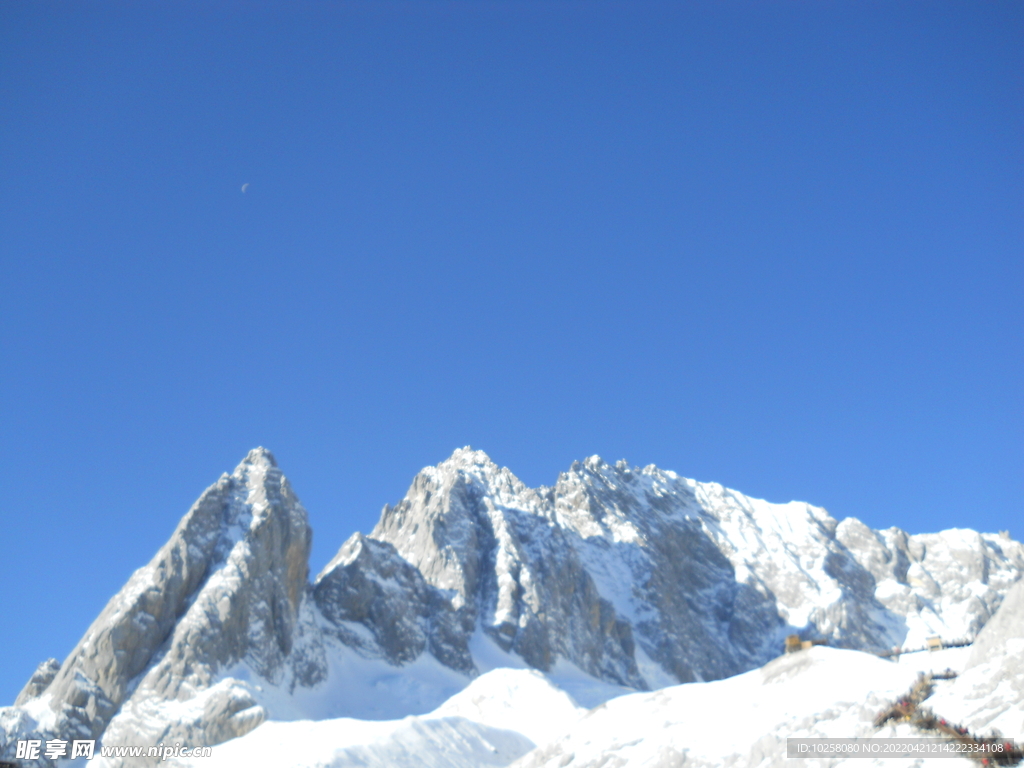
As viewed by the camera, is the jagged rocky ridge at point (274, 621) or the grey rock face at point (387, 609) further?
the grey rock face at point (387, 609)

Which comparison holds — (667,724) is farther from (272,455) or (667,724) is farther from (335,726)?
(272,455)

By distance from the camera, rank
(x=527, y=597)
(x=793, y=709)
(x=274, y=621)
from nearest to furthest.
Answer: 1. (x=793, y=709)
2. (x=274, y=621)
3. (x=527, y=597)

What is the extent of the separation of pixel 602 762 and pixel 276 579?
10233 cm

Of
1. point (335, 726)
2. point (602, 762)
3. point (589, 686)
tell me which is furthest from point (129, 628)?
point (602, 762)

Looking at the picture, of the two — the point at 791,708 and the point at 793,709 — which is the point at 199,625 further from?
the point at 793,709

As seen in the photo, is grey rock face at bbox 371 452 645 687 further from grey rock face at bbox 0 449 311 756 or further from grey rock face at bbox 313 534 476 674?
grey rock face at bbox 0 449 311 756


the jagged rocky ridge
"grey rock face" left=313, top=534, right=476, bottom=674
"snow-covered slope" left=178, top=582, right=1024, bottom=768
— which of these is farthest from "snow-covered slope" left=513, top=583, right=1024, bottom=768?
"grey rock face" left=313, top=534, right=476, bottom=674

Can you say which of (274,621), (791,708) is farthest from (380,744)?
(274,621)

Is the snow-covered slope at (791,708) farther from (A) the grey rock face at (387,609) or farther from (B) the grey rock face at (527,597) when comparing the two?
(B) the grey rock face at (527,597)

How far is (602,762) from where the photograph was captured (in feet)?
150

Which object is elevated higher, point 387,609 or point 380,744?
point 387,609

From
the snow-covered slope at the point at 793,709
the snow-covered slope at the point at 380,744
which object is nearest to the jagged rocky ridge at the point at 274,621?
the snow-covered slope at the point at 380,744

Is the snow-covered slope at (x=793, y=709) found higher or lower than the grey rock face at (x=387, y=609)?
lower

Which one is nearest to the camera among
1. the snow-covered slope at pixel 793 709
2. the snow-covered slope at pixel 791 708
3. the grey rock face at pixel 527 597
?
the snow-covered slope at pixel 793 709
